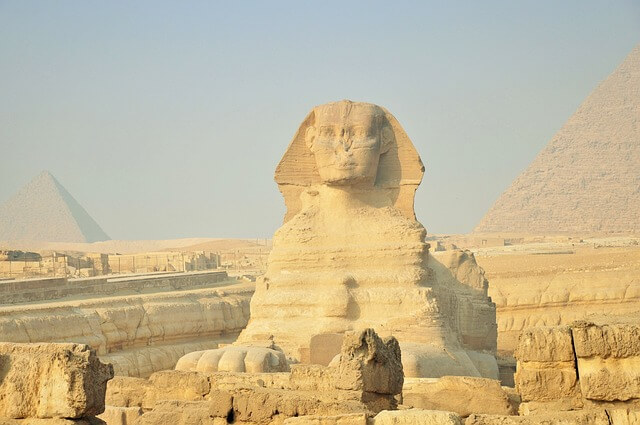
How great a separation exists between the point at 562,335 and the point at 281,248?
12844 mm

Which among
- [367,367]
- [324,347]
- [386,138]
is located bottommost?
[367,367]

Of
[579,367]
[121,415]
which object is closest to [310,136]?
[121,415]

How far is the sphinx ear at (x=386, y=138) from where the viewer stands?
23.3m

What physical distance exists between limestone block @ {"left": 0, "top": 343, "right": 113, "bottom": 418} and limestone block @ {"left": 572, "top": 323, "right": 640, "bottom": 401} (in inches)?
127

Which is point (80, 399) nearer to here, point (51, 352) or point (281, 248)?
point (51, 352)

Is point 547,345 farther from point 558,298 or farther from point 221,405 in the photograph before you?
point 558,298

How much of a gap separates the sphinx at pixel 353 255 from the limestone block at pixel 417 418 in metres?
11.4

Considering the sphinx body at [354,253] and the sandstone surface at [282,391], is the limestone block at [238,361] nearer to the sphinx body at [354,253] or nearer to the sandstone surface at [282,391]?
the sphinx body at [354,253]

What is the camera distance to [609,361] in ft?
32.4

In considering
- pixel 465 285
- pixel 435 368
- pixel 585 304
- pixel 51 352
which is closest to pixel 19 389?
pixel 51 352

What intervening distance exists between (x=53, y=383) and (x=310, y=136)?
14643mm

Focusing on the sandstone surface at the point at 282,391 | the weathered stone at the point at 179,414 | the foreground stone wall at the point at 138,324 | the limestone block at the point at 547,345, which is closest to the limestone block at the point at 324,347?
the foreground stone wall at the point at 138,324

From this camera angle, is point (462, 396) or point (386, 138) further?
point (386, 138)

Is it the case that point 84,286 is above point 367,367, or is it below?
above
